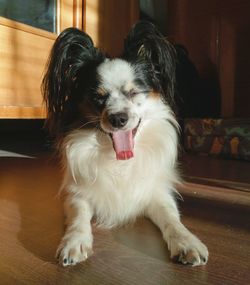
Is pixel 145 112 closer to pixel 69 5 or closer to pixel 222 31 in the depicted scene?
pixel 69 5

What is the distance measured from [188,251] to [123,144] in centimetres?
54

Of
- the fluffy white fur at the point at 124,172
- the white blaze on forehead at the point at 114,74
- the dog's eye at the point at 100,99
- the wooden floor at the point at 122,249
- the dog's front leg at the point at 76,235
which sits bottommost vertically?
the wooden floor at the point at 122,249

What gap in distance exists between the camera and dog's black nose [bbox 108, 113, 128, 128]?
1289 mm

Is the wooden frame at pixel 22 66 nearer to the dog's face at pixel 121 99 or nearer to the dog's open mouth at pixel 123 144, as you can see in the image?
the dog's face at pixel 121 99

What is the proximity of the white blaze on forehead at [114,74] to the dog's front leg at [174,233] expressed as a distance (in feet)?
1.59

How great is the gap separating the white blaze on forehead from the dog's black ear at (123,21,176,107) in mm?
73

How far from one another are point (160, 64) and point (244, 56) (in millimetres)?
2229

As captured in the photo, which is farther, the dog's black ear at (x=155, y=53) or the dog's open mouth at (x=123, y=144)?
the dog's black ear at (x=155, y=53)

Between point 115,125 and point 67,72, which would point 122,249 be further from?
point 67,72

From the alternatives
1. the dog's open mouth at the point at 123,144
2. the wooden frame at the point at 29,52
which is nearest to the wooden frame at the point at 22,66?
the wooden frame at the point at 29,52

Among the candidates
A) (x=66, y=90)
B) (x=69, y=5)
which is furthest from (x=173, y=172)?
(x=69, y=5)

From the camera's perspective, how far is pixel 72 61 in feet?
4.82

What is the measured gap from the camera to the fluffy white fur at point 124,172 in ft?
4.35

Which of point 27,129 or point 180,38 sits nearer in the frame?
point 180,38
